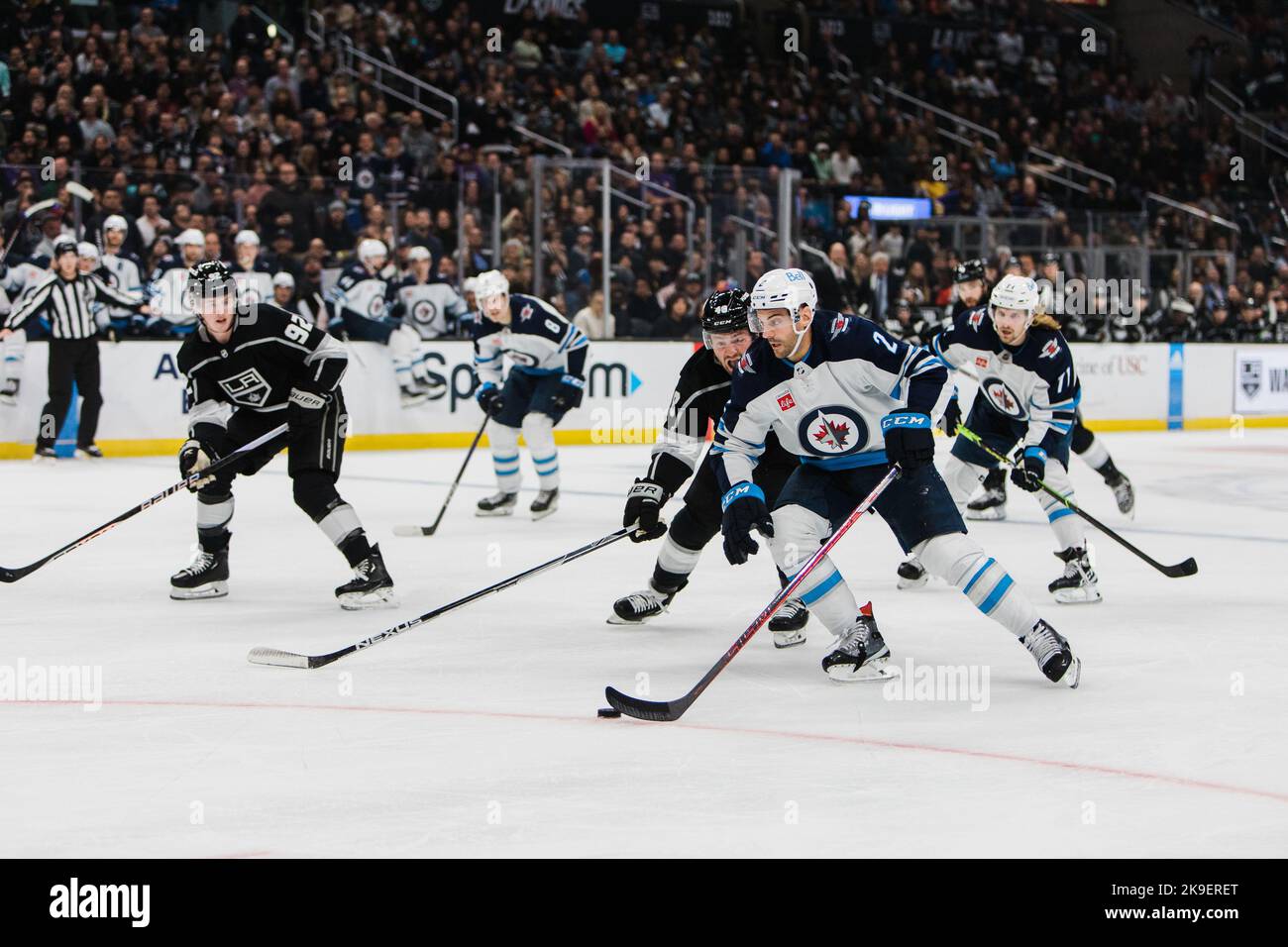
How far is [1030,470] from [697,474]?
124 cm

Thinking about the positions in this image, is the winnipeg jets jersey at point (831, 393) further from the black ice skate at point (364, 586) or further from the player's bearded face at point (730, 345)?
the black ice skate at point (364, 586)

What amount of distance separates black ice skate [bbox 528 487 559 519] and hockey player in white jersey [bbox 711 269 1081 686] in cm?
422

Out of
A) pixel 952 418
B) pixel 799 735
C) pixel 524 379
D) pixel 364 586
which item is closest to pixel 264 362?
pixel 364 586

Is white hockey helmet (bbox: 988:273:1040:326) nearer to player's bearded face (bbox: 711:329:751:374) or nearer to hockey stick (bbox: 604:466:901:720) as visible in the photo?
player's bearded face (bbox: 711:329:751:374)

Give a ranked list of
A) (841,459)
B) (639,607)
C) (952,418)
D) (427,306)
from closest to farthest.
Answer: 1. (841,459)
2. (639,607)
3. (952,418)
4. (427,306)

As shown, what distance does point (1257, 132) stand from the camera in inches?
921

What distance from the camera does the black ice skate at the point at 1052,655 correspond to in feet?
14.4

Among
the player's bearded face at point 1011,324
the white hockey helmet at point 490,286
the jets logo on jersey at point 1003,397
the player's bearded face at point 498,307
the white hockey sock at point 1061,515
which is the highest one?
the white hockey helmet at point 490,286

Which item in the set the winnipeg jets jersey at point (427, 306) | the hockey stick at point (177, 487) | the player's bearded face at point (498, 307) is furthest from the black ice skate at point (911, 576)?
the winnipeg jets jersey at point (427, 306)

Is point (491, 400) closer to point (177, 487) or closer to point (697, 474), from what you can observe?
point (177, 487)

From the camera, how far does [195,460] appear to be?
234 inches

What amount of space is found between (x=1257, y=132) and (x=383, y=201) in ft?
49.4

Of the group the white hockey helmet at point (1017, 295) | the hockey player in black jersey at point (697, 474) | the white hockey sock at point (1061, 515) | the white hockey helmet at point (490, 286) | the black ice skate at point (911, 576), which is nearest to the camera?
the hockey player in black jersey at point (697, 474)

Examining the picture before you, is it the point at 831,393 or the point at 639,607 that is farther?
the point at 639,607
